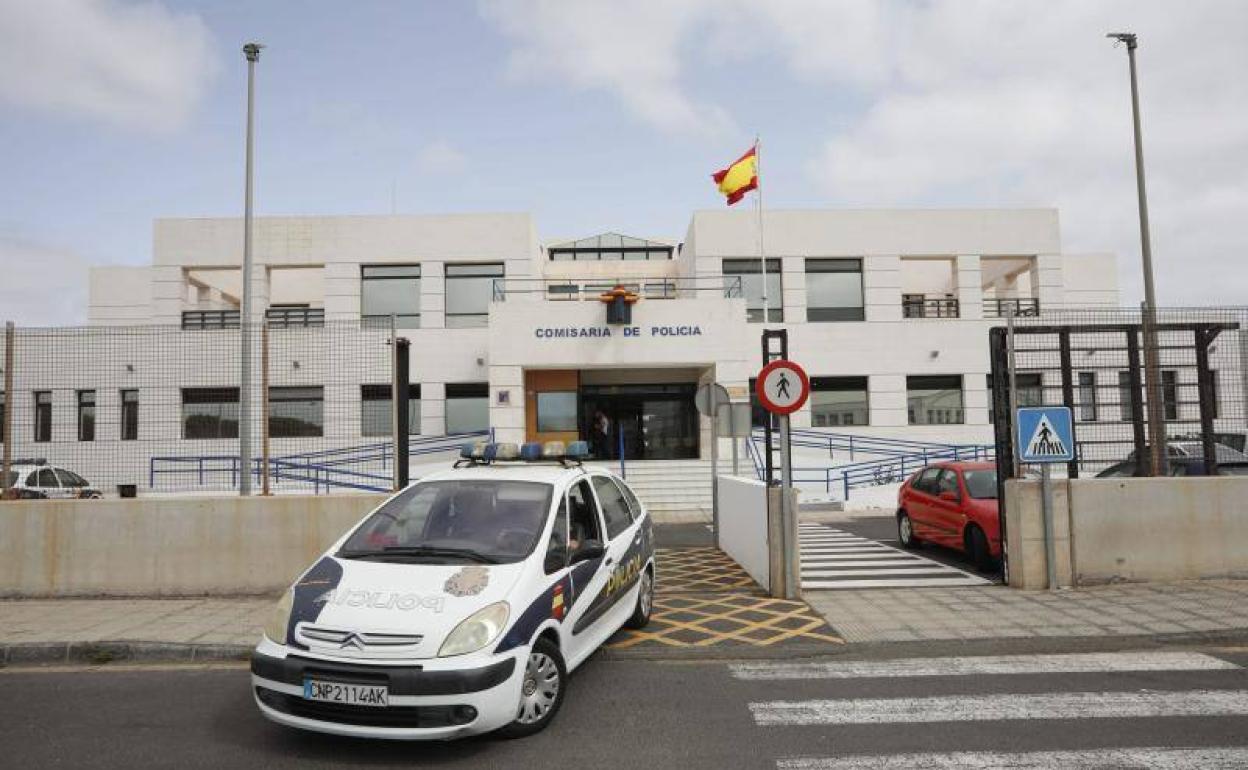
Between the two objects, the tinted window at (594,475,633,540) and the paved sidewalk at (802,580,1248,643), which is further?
the paved sidewalk at (802,580,1248,643)

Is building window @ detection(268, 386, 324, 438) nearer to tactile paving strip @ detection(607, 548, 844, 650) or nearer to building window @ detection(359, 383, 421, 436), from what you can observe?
building window @ detection(359, 383, 421, 436)

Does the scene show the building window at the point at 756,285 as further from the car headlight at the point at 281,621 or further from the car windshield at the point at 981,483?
the car headlight at the point at 281,621

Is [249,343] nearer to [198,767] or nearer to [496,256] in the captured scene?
[198,767]

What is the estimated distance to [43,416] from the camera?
9352 mm

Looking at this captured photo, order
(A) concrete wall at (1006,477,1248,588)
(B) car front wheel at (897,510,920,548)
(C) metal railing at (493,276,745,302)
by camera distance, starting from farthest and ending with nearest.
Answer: (C) metal railing at (493,276,745,302) → (B) car front wheel at (897,510,920,548) → (A) concrete wall at (1006,477,1248,588)

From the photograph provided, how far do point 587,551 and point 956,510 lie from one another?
729cm

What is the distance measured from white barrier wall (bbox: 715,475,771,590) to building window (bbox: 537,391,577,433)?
13090mm

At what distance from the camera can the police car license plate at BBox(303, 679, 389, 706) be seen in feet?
13.6

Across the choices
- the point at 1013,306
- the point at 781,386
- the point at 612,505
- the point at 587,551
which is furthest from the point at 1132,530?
the point at 1013,306

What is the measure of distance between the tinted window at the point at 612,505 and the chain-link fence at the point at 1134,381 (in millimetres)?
4831

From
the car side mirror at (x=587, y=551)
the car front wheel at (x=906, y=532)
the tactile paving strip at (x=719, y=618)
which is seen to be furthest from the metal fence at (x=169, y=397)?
the car front wheel at (x=906, y=532)

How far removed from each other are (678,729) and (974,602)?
4.86m

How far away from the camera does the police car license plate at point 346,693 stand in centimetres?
413

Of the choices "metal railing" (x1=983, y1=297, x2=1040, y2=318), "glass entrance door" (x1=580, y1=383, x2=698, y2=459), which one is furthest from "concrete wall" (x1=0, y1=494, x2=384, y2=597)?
"metal railing" (x1=983, y1=297, x2=1040, y2=318)
